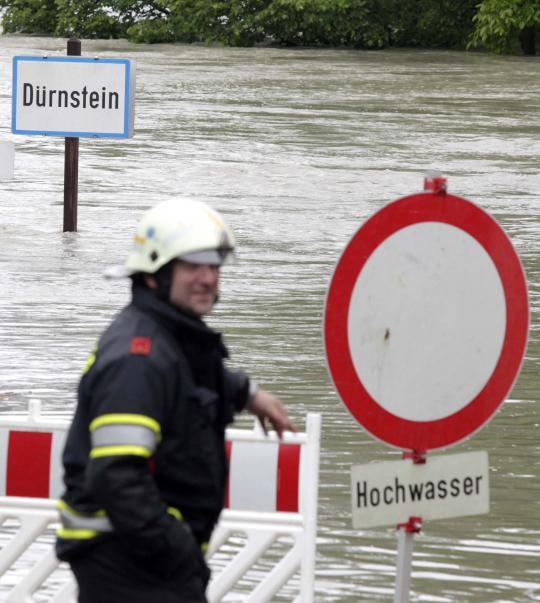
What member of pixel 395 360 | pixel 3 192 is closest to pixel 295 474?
pixel 395 360

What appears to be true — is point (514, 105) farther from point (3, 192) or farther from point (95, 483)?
point (95, 483)

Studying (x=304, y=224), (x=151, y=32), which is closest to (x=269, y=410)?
(x=304, y=224)

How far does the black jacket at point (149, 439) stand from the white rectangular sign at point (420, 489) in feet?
2.47

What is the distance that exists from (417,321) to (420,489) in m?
0.43

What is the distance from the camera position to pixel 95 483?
351 centimetres

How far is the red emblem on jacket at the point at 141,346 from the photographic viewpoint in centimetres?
356

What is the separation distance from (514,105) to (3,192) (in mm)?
12225

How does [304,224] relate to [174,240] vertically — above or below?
below

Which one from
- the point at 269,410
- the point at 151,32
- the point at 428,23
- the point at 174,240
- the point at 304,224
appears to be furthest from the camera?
the point at 428,23

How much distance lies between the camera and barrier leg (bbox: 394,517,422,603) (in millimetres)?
4551

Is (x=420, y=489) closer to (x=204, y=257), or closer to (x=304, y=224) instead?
(x=204, y=257)

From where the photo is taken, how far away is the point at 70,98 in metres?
12.7

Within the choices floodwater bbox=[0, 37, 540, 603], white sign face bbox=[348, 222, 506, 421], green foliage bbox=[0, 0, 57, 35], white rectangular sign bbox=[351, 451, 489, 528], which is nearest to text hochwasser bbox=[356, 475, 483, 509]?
white rectangular sign bbox=[351, 451, 489, 528]

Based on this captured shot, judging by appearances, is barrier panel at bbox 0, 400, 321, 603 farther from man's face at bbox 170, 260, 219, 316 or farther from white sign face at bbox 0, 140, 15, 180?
white sign face at bbox 0, 140, 15, 180
